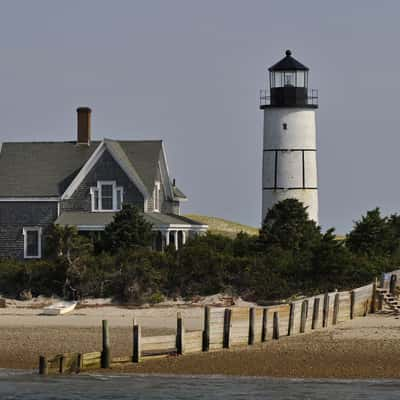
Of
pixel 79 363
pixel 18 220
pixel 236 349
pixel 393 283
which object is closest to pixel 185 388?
pixel 79 363

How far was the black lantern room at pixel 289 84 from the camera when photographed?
53.2 meters

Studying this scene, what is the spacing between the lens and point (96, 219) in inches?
1976

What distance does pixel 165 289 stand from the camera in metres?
44.4

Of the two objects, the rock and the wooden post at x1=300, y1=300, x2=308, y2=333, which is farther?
the rock

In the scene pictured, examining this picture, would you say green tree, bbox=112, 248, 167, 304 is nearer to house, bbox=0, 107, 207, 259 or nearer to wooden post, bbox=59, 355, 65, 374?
house, bbox=0, 107, 207, 259

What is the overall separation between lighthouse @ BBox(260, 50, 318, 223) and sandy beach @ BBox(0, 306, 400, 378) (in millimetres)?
12914

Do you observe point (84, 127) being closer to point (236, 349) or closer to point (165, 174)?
point (165, 174)

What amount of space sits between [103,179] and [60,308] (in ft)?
33.3

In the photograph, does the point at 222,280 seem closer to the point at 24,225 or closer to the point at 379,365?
the point at 24,225

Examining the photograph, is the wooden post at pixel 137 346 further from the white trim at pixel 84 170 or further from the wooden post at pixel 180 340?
the white trim at pixel 84 170

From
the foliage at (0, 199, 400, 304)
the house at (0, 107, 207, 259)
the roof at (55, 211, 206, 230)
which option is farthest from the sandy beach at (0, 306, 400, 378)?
the house at (0, 107, 207, 259)

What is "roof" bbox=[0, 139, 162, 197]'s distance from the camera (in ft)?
169

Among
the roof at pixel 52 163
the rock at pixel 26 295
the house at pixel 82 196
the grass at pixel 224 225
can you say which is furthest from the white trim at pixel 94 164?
the grass at pixel 224 225

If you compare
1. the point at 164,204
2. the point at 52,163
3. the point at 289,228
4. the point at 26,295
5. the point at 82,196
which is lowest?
the point at 26,295
